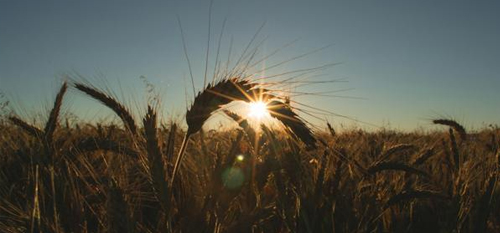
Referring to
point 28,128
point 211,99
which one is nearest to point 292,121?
point 211,99

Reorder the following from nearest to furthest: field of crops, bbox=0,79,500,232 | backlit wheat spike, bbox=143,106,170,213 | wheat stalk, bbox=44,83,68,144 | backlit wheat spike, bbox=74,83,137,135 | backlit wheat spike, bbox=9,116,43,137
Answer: backlit wheat spike, bbox=143,106,170,213
field of crops, bbox=0,79,500,232
backlit wheat spike, bbox=74,83,137,135
wheat stalk, bbox=44,83,68,144
backlit wheat spike, bbox=9,116,43,137

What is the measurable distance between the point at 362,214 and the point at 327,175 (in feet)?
1.12

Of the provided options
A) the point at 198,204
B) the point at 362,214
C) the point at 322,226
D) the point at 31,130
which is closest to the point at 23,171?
the point at 31,130

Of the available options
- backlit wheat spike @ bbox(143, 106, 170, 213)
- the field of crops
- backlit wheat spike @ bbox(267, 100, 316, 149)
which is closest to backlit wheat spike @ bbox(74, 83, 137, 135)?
the field of crops

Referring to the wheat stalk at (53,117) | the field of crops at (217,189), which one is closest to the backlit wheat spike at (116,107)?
the field of crops at (217,189)

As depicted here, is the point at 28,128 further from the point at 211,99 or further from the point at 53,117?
the point at 211,99

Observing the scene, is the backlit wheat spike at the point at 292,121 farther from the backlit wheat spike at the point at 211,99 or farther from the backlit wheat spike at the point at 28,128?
the backlit wheat spike at the point at 28,128

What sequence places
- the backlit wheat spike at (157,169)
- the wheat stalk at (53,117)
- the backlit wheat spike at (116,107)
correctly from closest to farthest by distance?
the backlit wheat spike at (157,169), the backlit wheat spike at (116,107), the wheat stalk at (53,117)

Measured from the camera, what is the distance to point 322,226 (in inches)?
76.8

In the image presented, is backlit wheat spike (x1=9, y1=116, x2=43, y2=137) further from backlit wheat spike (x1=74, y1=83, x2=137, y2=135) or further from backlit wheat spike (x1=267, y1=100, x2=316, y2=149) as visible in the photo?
backlit wheat spike (x1=267, y1=100, x2=316, y2=149)

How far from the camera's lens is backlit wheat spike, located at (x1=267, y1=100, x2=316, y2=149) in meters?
1.44

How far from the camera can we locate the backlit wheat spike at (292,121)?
4.74 feet

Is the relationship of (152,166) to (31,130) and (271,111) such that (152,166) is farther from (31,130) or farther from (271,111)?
(31,130)

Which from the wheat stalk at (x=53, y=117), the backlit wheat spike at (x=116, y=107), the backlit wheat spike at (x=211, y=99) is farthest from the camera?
the wheat stalk at (x=53, y=117)
